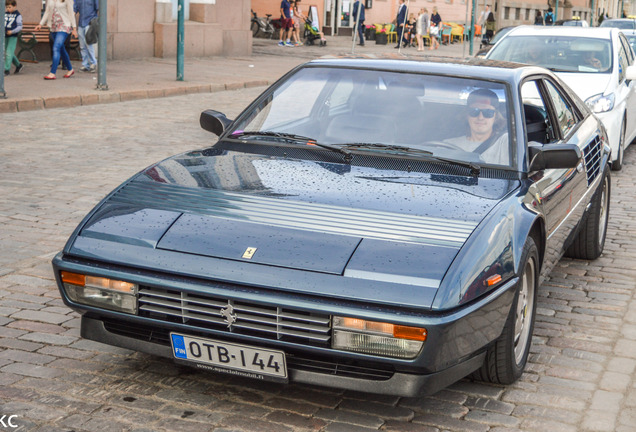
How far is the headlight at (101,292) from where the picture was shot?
372cm

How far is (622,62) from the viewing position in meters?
11.5

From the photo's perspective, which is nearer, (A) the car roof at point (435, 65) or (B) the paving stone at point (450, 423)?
(B) the paving stone at point (450, 423)

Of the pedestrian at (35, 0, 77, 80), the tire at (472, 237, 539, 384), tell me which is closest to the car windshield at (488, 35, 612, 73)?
the tire at (472, 237, 539, 384)

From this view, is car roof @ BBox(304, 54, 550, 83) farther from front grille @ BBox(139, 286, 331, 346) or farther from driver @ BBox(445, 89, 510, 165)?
front grille @ BBox(139, 286, 331, 346)

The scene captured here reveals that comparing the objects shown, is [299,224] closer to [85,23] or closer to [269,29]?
[85,23]

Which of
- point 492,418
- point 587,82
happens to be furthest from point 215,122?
point 587,82

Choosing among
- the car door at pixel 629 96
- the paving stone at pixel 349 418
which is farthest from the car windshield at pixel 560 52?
the paving stone at pixel 349 418

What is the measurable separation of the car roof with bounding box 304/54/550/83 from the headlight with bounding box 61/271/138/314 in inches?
82.4

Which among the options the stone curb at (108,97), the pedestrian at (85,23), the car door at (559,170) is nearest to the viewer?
the car door at (559,170)

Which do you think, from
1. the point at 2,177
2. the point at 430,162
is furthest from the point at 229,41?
the point at 430,162

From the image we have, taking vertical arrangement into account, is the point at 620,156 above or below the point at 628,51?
below

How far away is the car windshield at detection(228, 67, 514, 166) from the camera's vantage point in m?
4.71

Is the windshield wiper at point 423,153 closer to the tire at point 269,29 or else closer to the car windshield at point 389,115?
the car windshield at point 389,115

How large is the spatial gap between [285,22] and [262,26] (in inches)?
117
